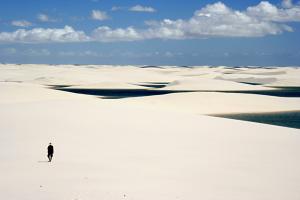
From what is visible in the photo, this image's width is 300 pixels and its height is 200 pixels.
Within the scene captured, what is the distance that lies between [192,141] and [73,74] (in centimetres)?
12376

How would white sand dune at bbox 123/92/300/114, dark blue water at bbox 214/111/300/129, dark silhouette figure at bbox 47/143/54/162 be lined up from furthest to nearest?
white sand dune at bbox 123/92/300/114, dark blue water at bbox 214/111/300/129, dark silhouette figure at bbox 47/143/54/162

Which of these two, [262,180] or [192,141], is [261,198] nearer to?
[262,180]

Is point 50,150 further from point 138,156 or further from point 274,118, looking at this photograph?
point 274,118

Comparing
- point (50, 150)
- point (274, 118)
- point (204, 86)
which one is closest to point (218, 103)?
point (274, 118)

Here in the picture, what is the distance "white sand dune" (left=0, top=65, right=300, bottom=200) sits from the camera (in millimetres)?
13470

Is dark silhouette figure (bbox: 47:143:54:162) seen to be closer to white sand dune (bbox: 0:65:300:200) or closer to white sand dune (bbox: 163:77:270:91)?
white sand dune (bbox: 0:65:300:200)

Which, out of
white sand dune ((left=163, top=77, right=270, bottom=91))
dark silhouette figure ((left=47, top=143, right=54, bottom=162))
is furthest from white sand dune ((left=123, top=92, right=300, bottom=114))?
white sand dune ((left=163, top=77, right=270, bottom=91))

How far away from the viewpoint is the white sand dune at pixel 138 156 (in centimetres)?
1347


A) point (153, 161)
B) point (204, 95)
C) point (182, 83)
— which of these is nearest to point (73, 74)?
point (182, 83)

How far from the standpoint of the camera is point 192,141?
22.9 m

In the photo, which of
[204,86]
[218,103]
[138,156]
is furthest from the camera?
[204,86]

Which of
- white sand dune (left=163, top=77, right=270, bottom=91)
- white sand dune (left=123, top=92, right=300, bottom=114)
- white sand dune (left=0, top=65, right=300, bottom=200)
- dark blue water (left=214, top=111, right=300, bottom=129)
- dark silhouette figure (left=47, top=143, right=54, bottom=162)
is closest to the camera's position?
white sand dune (left=0, top=65, right=300, bottom=200)

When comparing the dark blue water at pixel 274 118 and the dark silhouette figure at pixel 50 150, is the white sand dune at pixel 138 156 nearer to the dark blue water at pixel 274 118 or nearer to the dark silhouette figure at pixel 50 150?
the dark silhouette figure at pixel 50 150

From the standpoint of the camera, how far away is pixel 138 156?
1875cm
